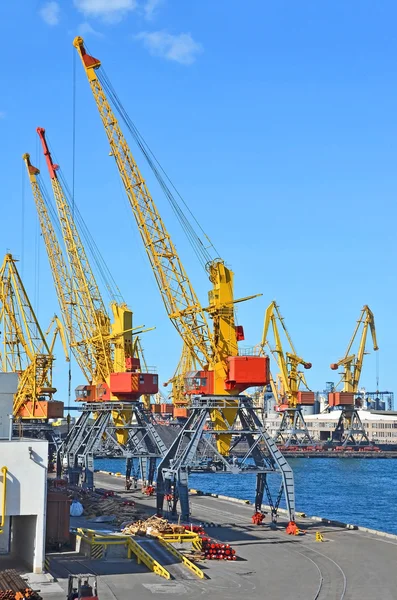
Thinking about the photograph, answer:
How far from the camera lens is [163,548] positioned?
5444 centimetres

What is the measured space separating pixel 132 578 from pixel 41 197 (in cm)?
10209

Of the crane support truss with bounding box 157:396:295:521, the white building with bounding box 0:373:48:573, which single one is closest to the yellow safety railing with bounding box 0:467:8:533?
the white building with bounding box 0:373:48:573

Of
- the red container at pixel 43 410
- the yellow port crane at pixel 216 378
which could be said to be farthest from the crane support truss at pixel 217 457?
the red container at pixel 43 410

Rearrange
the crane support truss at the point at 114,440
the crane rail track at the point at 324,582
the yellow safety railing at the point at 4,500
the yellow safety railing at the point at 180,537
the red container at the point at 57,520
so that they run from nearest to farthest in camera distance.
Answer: the crane rail track at the point at 324,582 < the yellow safety railing at the point at 4,500 < the red container at the point at 57,520 < the yellow safety railing at the point at 180,537 < the crane support truss at the point at 114,440

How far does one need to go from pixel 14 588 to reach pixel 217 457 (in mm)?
31477

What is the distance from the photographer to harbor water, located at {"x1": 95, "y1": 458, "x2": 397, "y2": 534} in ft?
334

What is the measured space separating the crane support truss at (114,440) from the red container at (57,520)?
4107 centimetres

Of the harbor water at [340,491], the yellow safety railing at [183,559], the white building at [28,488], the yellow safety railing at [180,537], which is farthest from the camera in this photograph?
the harbor water at [340,491]

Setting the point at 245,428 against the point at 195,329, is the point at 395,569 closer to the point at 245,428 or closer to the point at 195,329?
the point at 245,428

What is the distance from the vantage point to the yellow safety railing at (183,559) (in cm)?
4789

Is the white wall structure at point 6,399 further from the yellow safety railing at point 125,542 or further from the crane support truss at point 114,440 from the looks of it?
the crane support truss at point 114,440

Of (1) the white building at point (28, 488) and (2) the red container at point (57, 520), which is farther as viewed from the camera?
(2) the red container at point (57, 520)

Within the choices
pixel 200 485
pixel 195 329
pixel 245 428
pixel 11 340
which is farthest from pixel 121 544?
pixel 200 485

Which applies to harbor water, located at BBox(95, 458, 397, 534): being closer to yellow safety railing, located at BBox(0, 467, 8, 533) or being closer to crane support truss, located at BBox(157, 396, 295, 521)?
crane support truss, located at BBox(157, 396, 295, 521)
